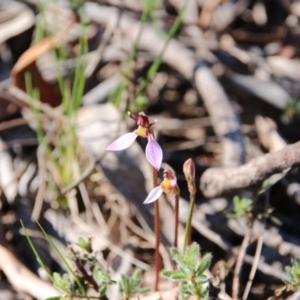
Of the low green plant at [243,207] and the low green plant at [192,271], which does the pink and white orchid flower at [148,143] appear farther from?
the low green plant at [243,207]

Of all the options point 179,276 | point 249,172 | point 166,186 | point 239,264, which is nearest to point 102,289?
point 179,276

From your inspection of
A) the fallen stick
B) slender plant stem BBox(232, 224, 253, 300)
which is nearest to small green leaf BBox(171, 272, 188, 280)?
slender plant stem BBox(232, 224, 253, 300)

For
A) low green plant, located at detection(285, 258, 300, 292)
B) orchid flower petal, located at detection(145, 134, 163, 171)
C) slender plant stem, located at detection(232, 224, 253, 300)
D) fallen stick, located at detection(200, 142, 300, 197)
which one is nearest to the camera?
orchid flower petal, located at detection(145, 134, 163, 171)

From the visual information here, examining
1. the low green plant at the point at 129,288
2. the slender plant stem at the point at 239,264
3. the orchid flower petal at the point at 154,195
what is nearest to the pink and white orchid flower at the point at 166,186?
the orchid flower petal at the point at 154,195

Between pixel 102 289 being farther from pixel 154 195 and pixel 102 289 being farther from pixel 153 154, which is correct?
pixel 153 154

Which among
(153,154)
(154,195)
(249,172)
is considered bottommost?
(249,172)

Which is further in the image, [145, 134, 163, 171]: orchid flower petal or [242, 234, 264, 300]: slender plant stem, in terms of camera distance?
[242, 234, 264, 300]: slender plant stem

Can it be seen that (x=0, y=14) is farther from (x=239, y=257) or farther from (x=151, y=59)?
(x=239, y=257)

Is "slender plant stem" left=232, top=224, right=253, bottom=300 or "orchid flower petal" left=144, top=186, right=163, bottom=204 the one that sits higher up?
"orchid flower petal" left=144, top=186, right=163, bottom=204

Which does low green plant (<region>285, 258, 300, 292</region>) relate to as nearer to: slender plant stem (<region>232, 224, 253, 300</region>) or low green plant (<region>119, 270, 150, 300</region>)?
slender plant stem (<region>232, 224, 253, 300</region>)

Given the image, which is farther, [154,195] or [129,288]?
[129,288]

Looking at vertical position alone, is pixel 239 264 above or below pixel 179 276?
below
